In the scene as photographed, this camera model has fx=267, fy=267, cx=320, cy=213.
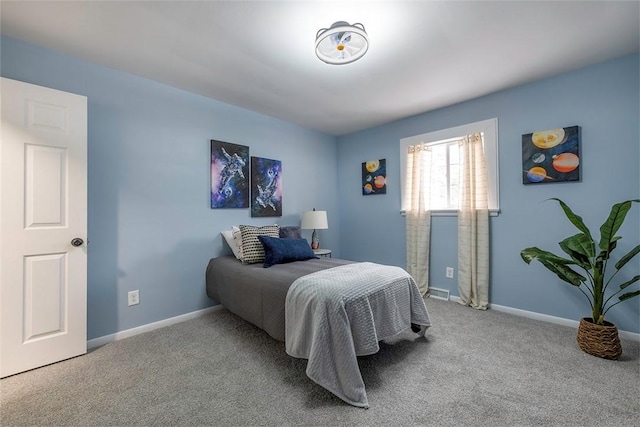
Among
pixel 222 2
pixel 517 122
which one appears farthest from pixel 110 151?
pixel 517 122

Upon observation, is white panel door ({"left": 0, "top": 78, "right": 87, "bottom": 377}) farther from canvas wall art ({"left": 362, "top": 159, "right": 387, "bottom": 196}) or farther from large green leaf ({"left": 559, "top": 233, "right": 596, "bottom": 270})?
large green leaf ({"left": 559, "top": 233, "right": 596, "bottom": 270})

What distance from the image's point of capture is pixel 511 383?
5.46 feet

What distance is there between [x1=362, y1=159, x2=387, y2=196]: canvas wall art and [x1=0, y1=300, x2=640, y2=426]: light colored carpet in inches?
84.6

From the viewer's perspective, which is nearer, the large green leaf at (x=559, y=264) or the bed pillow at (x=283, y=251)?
the large green leaf at (x=559, y=264)

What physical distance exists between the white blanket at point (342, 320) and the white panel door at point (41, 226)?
1675 mm

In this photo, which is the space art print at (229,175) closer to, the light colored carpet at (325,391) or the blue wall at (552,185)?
the light colored carpet at (325,391)

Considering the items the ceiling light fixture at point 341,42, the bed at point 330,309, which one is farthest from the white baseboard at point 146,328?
the ceiling light fixture at point 341,42

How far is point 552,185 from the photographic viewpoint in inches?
101

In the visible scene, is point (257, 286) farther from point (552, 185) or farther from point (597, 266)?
point (552, 185)

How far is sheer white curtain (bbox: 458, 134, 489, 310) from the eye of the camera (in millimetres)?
2918

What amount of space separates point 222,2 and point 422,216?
2933mm

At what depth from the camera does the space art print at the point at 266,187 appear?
10.9 feet

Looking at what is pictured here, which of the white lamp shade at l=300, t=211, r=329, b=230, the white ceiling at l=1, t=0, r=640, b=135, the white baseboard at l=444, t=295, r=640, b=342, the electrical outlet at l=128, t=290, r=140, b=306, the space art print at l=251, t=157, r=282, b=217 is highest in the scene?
the white ceiling at l=1, t=0, r=640, b=135

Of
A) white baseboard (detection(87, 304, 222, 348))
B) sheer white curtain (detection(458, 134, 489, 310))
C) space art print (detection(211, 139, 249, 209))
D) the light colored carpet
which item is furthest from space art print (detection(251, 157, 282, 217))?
sheer white curtain (detection(458, 134, 489, 310))
